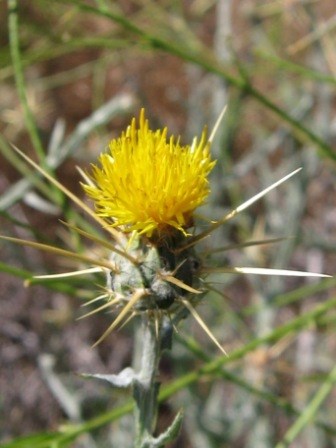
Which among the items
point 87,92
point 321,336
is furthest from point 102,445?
point 87,92

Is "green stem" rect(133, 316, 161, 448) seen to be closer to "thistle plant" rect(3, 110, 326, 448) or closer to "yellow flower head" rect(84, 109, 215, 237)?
"thistle plant" rect(3, 110, 326, 448)

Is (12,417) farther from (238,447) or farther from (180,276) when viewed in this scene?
(180,276)

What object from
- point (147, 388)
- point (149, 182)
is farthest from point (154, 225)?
point (147, 388)

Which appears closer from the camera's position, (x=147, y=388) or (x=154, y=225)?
(x=154, y=225)

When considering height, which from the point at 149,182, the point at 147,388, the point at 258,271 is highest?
the point at 149,182

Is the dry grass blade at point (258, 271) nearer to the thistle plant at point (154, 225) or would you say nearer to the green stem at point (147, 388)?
the thistle plant at point (154, 225)

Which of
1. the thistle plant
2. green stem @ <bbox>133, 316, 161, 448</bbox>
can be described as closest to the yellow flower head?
the thistle plant

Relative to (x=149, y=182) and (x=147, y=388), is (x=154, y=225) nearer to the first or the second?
(x=149, y=182)

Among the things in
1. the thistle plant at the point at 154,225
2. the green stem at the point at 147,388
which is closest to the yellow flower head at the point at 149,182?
the thistle plant at the point at 154,225
